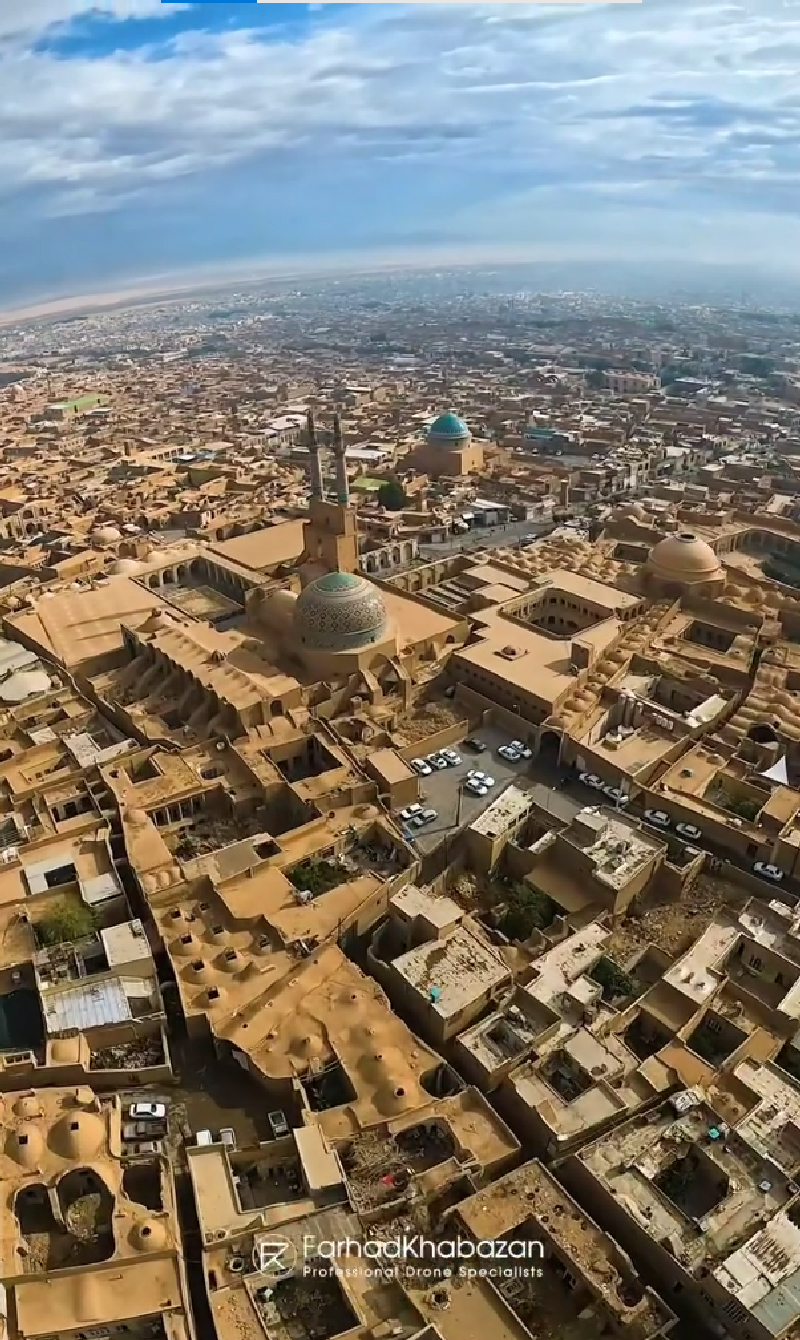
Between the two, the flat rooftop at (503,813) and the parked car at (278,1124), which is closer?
the parked car at (278,1124)

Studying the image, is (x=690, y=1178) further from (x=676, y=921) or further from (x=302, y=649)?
(x=302, y=649)

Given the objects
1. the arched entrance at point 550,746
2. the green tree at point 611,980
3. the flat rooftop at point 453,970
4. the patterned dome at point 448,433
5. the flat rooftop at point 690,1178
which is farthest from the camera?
the patterned dome at point 448,433

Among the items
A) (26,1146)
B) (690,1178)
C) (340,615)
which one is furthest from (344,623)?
(690,1178)

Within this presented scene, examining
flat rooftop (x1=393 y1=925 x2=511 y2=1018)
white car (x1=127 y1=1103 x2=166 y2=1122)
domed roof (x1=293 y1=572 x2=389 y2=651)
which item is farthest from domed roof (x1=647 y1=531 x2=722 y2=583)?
white car (x1=127 y1=1103 x2=166 y2=1122)

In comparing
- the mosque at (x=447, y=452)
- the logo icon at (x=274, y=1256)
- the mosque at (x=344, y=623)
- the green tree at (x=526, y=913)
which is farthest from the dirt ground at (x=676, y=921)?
the mosque at (x=447, y=452)

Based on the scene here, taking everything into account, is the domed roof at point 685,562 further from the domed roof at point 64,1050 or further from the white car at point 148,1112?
the domed roof at point 64,1050

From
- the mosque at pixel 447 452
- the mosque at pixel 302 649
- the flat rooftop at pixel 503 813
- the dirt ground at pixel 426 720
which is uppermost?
the mosque at pixel 447 452

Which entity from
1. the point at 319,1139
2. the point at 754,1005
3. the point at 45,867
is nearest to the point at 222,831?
the point at 45,867

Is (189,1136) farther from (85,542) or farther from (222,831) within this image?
(85,542)
